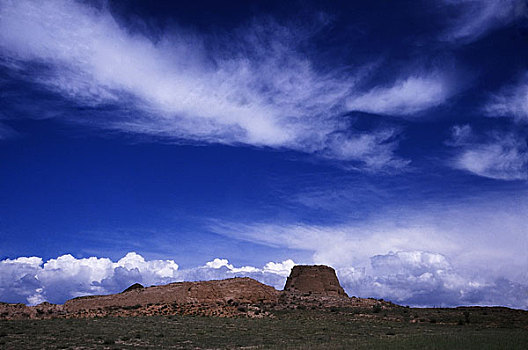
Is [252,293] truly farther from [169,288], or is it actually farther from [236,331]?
[236,331]

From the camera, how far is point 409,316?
4766cm

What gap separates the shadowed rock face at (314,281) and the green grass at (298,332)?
15.1 meters

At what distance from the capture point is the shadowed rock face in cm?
6644

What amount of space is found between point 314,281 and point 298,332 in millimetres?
32584

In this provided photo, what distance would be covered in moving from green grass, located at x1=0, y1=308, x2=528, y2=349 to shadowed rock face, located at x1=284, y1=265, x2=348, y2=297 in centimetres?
1509

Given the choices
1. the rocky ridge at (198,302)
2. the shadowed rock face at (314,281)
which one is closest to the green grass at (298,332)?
the rocky ridge at (198,302)

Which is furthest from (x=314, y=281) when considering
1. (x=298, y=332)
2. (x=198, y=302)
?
(x=298, y=332)

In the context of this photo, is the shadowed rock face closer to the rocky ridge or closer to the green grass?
the rocky ridge

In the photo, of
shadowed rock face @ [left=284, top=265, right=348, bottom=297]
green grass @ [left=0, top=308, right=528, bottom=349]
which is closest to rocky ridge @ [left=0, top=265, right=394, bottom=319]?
shadowed rock face @ [left=284, top=265, right=348, bottom=297]

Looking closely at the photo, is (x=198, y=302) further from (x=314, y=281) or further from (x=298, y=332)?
(x=298, y=332)

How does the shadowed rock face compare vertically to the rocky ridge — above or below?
above

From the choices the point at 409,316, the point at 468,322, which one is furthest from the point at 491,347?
the point at 409,316

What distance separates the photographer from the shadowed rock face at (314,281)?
66438 mm

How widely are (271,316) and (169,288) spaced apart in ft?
56.4
